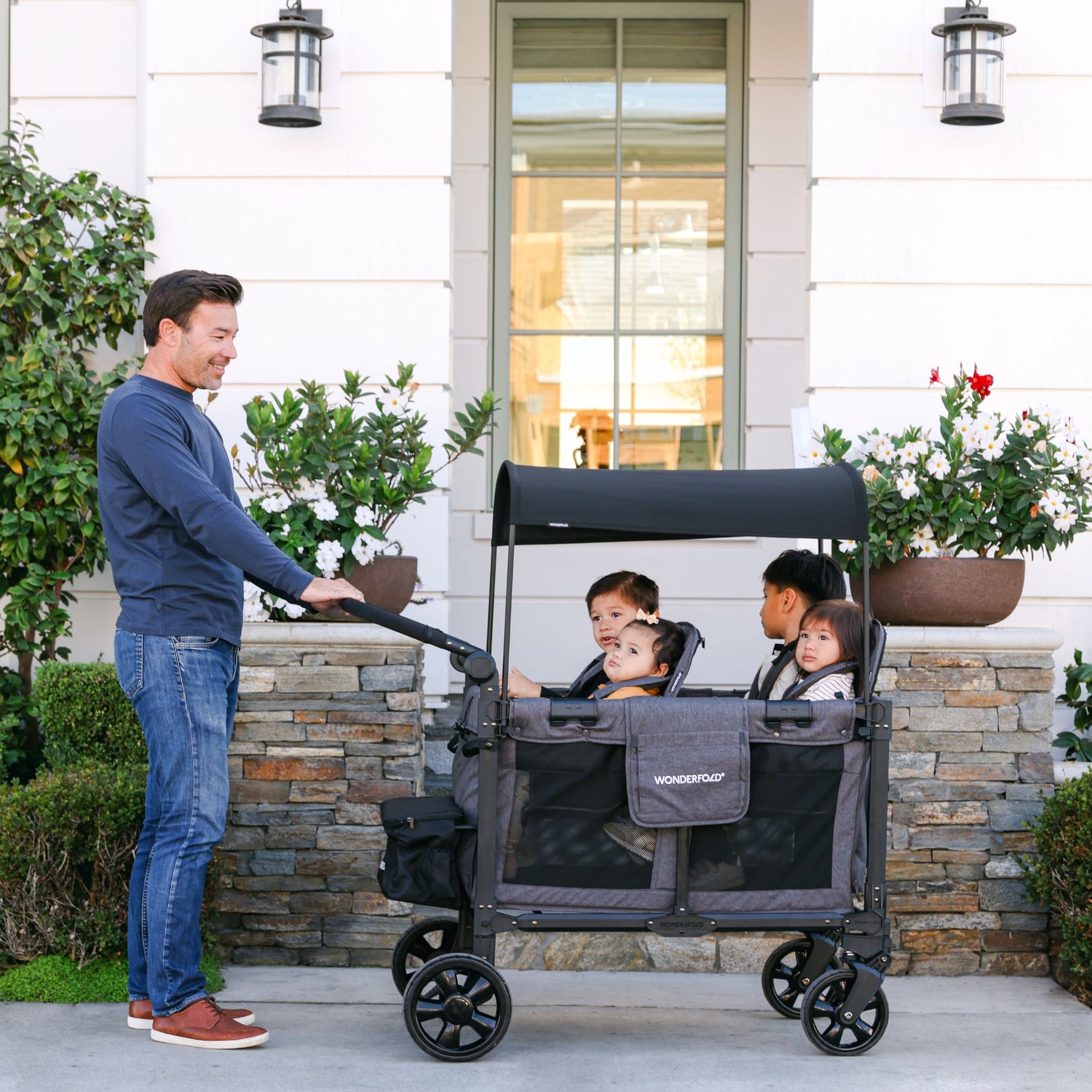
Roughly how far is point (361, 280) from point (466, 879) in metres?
2.43

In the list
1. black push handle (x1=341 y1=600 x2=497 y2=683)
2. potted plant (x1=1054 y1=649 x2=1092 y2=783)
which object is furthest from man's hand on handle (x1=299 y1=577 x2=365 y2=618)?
potted plant (x1=1054 y1=649 x2=1092 y2=783)

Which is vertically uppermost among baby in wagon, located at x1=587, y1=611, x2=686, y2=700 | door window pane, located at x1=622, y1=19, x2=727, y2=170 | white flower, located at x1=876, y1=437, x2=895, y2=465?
door window pane, located at x1=622, y1=19, x2=727, y2=170

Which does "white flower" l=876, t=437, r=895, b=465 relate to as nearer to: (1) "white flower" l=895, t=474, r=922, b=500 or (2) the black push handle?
(1) "white flower" l=895, t=474, r=922, b=500

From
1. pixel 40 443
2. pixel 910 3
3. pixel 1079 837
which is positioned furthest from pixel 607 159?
pixel 1079 837

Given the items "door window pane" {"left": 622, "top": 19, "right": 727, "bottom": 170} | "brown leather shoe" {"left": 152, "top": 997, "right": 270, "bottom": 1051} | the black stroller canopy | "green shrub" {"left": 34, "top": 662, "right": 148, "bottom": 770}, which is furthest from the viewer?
"door window pane" {"left": 622, "top": 19, "right": 727, "bottom": 170}

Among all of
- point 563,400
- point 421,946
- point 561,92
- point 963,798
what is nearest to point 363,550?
point 421,946

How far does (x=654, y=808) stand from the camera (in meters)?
3.55

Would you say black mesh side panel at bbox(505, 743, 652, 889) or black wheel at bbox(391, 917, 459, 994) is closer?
black mesh side panel at bbox(505, 743, 652, 889)

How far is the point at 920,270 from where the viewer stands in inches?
206

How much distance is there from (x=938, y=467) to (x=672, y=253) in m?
2.15

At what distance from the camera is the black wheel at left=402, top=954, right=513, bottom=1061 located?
358 centimetres

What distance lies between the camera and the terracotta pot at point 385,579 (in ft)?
15.5

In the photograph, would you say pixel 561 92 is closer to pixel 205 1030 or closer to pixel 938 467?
pixel 938 467

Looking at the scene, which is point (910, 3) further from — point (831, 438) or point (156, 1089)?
point (156, 1089)
